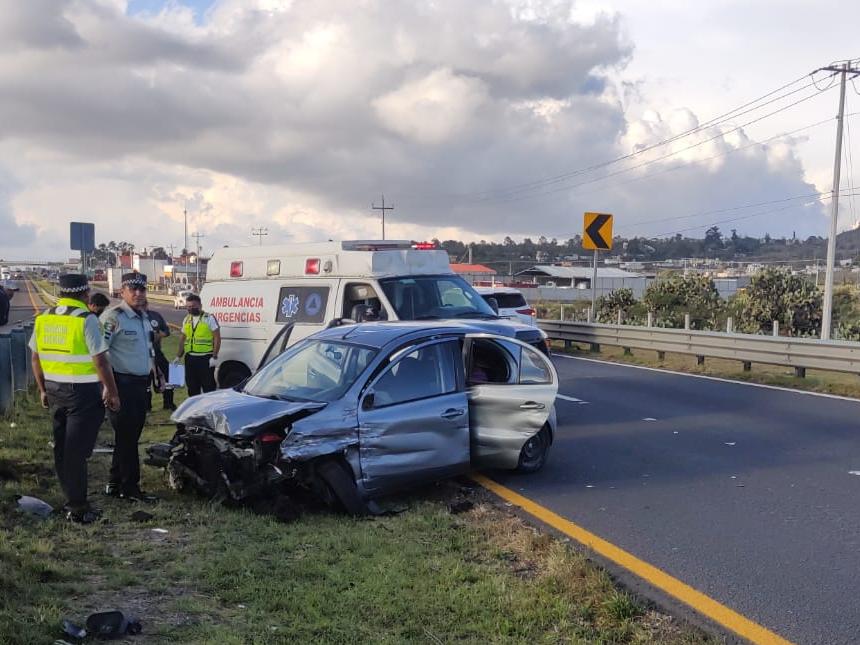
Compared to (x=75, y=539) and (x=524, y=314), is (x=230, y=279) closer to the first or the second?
(x=75, y=539)

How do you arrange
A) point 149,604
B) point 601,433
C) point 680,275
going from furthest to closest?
point 680,275 < point 601,433 < point 149,604

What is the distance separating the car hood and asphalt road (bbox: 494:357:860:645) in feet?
6.94

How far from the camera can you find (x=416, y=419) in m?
6.23

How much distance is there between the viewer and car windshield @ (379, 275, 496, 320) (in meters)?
9.80

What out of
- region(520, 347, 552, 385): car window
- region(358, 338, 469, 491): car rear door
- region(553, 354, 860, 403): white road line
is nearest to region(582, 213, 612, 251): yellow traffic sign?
region(553, 354, 860, 403): white road line

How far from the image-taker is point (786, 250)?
152 meters

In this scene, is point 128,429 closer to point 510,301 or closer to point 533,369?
point 533,369

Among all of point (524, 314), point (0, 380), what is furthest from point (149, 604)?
point (524, 314)

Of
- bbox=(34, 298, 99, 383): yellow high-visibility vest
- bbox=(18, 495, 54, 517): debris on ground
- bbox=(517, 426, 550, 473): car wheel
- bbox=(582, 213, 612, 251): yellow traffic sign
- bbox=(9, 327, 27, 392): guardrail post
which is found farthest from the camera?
bbox=(582, 213, 612, 251): yellow traffic sign

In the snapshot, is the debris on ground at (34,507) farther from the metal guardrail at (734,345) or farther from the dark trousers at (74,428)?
the metal guardrail at (734,345)

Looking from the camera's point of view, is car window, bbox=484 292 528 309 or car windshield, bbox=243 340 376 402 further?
car window, bbox=484 292 528 309

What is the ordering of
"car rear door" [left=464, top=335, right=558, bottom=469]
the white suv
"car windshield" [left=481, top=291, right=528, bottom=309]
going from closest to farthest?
"car rear door" [left=464, top=335, right=558, bottom=469]
the white suv
"car windshield" [left=481, top=291, right=528, bottom=309]

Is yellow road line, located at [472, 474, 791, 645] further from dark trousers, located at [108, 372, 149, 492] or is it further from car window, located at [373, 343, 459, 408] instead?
dark trousers, located at [108, 372, 149, 492]

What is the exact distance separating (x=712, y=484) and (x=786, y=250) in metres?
159
